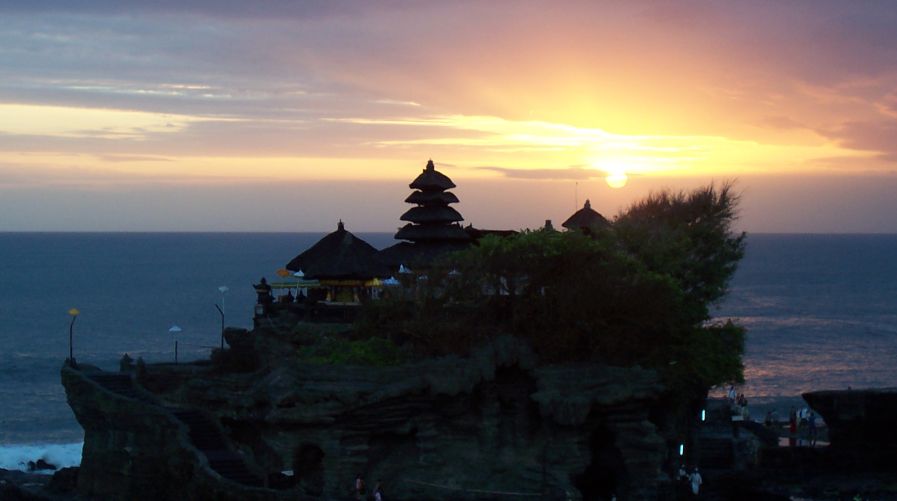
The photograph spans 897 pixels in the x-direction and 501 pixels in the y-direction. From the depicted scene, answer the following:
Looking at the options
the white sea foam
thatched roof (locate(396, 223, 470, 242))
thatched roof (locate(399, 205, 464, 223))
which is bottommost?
the white sea foam

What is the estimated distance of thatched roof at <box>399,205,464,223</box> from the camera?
1962 inches

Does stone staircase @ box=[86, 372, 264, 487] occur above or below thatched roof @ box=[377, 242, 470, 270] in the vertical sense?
below

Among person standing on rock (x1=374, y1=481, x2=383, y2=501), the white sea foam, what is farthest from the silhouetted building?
the white sea foam

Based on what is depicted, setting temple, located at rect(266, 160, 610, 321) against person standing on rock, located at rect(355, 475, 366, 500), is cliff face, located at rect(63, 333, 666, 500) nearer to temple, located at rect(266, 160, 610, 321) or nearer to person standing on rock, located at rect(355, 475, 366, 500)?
person standing on rock, located at rect(355, 475, 366, 500)

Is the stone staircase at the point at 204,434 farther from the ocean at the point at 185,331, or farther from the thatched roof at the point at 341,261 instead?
the ocean at the point at 185,331

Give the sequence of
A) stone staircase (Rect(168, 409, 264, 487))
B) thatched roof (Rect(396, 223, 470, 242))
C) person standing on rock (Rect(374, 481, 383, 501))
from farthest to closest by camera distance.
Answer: thatched roof (Rect(396, 223, 470, 242)) < stone staircase (Rect(168, 409, 264, 487)) < person standing on rock (Rect(374, 481, 383, 501))

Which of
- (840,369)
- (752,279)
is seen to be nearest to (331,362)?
(840,369)

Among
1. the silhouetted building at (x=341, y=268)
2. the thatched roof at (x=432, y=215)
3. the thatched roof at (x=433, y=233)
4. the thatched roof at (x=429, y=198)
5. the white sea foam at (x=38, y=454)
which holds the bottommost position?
the white sea foam at (x=38, y=454)

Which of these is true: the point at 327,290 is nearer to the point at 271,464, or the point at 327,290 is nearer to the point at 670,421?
the point at 271,464

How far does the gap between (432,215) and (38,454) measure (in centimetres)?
3095

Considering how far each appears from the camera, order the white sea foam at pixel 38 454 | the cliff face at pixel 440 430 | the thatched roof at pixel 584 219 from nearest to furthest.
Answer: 1. the cliff face at pixel 440 430
2. the thatched roof at pixel 584 219
3. the white sea foam at pixel 38 454

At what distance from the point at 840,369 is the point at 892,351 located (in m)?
13.8

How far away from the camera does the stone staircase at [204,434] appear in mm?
36656

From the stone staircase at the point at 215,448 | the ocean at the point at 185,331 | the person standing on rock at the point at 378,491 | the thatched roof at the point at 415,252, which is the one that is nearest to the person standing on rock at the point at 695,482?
the person standing on rock at the point at 378,491
